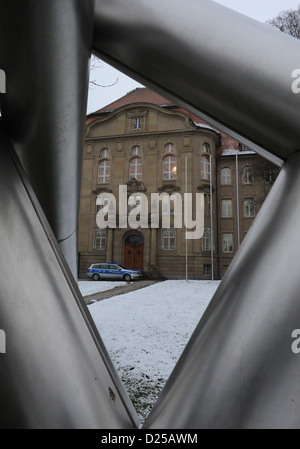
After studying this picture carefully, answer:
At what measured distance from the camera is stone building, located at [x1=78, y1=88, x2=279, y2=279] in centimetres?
2098

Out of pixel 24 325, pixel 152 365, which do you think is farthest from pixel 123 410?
pixel 152 365

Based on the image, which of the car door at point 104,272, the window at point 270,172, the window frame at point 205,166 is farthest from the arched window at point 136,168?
the window at point 270,172

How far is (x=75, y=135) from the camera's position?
1.14 meters

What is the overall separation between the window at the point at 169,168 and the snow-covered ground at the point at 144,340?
51.7 ft

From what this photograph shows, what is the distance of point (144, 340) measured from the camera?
382 centimetres

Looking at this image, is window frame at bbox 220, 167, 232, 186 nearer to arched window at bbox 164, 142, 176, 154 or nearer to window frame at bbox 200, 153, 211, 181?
window frame at bbox 200, 153, 211, 181

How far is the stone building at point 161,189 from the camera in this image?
20984 mm

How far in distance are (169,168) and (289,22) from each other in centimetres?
1241

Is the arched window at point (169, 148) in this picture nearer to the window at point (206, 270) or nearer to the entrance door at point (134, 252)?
the entrance door at point (134, 252)

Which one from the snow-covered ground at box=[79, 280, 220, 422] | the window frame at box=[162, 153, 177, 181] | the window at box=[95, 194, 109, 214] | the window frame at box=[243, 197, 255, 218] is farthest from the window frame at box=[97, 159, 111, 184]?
the snow-covered ground at box=[79, 280, 220, 422]

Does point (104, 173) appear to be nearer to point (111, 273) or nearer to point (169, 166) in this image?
point (169, 166)

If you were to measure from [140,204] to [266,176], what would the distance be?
9.77 m

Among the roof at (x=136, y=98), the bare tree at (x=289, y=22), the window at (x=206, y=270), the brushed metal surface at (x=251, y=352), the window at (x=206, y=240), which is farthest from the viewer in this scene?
the roof at (x=136, y=98)

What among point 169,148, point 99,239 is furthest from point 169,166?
point 99,239
